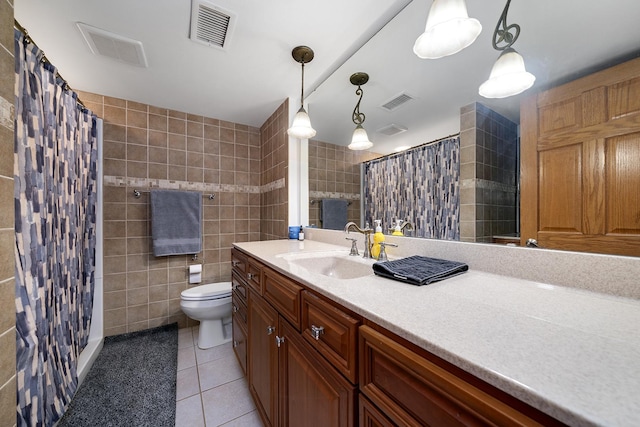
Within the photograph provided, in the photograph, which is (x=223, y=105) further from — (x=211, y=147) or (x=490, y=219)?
(x=490, y=219)

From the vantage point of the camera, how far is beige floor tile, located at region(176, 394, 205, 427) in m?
1.19

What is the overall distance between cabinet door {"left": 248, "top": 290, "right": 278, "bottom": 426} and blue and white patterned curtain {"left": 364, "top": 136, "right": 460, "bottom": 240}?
786 mm

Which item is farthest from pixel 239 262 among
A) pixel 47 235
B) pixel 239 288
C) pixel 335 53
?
pixel 335 53

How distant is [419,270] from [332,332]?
37 centimetres

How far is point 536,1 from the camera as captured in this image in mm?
771

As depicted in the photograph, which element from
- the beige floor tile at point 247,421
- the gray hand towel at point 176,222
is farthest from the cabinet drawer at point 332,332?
the gray hand towel at point 176,222

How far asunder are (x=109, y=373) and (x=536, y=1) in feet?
9.35

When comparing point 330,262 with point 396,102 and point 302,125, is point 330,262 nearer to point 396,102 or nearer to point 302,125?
point 302,125

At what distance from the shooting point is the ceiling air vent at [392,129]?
1.32 metres

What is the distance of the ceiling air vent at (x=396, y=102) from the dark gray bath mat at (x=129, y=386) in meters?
2.05

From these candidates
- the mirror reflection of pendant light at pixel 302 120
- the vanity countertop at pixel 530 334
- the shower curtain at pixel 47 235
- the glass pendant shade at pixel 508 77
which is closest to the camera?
the vanity countertop at pixel 530 334

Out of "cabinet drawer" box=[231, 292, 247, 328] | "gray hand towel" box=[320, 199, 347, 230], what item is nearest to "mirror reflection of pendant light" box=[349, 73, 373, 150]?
"gray hand towel" box=[320, 199, 347, 230]

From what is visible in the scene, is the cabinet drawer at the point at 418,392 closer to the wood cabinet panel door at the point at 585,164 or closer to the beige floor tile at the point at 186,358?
the wood cabinet panel door at the point at 585,164

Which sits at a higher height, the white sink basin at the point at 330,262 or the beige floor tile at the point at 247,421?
the white sink basin at the point at 330,262
